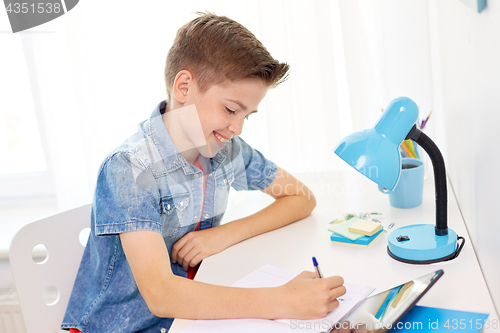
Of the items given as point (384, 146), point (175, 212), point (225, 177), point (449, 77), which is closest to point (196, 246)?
point (175, 212)

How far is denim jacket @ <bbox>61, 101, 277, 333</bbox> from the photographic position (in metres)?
0.66

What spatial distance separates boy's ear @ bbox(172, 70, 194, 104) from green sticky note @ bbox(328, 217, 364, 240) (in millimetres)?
384

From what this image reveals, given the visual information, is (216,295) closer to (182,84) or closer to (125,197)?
(125,197)

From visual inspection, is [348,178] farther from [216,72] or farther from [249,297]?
[249,297]

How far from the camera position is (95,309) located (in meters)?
0.75

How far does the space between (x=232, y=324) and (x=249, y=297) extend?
42 millimetres

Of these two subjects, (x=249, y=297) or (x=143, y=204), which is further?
(x=143, y=204)

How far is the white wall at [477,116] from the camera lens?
0.46 metres

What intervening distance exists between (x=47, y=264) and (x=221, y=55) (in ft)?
1.85

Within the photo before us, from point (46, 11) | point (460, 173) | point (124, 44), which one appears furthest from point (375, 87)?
point (46, 11)

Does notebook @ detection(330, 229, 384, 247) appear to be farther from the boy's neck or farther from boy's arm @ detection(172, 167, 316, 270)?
the boy's neck

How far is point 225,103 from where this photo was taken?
0.73m

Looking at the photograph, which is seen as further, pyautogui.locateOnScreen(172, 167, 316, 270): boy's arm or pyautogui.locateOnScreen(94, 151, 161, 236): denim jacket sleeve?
pyautogui.locateOnScreen(172, 167, 316, 270): boy's arm

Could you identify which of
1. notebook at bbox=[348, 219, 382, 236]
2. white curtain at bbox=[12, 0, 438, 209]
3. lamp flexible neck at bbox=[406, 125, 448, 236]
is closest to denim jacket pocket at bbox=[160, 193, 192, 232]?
notebook at bbox=[348, 219, 382, 236]
